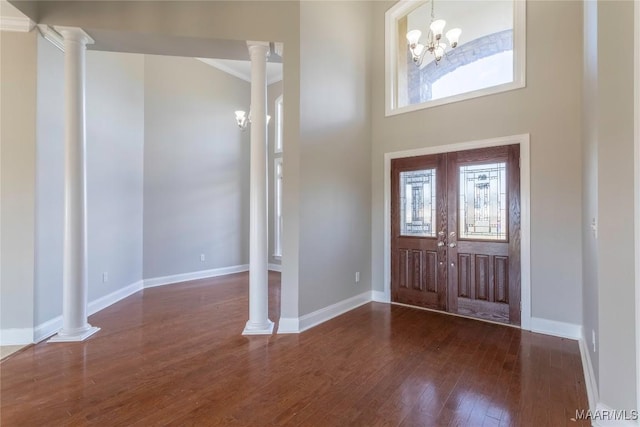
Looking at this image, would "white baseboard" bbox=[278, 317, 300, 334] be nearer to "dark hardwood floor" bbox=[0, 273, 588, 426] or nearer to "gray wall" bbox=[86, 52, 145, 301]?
"dark hardwood floor" bbox=[0, 273, 588, 426]

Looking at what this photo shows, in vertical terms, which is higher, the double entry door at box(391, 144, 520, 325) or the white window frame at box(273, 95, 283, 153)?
the white window frame at box(273, 95, 283, 153)

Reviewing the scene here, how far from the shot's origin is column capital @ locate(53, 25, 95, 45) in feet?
10.1

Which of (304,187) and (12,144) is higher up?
(12,144)

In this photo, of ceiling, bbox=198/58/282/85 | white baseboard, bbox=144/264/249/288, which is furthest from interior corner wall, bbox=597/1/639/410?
white baseboard, bbox=144/264/249/288

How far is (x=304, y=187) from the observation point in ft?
11.4

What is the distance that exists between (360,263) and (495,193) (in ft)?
6.66

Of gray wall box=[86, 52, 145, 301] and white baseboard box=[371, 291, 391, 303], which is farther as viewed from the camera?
white baseboard box=[371, 291, 391, 303]

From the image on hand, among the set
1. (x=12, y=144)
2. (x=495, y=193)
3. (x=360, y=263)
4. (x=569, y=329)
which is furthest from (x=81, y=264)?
(x=569, y=329)

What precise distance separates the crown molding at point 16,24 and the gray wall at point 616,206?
16.0 ft

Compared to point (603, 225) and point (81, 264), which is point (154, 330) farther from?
point (603, 225)

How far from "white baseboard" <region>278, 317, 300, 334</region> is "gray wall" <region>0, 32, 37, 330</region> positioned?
2.56m

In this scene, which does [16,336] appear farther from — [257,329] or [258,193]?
[258,193]

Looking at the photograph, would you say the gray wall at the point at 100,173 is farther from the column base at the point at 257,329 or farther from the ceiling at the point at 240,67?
the column base at the point at 257,329

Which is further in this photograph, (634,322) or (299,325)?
(299,325)
